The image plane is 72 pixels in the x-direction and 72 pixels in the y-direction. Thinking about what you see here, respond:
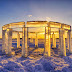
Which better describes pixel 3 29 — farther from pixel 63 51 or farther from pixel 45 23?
pixel 63 51

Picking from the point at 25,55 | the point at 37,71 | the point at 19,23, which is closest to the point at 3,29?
the point at 19,23

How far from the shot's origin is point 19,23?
13602mm

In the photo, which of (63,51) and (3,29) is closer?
(63,51)

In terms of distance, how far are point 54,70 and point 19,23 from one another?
34.3ft

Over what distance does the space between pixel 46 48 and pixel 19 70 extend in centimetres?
590

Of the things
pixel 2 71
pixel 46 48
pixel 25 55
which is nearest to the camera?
pixel 2 71

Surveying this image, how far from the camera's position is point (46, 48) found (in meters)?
12.4

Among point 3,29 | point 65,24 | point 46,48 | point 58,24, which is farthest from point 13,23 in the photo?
point 65,24

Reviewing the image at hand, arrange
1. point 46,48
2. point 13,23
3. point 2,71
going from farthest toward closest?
point 13,23 < point 46,48 < point 2,71

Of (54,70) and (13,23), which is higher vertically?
(13,23)

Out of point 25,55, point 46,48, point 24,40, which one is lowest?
point 25,55

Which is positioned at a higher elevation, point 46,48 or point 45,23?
point 45,23

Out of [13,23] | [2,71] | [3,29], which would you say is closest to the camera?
[2,71]

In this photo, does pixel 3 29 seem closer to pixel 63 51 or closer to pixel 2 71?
pixel 2 71
